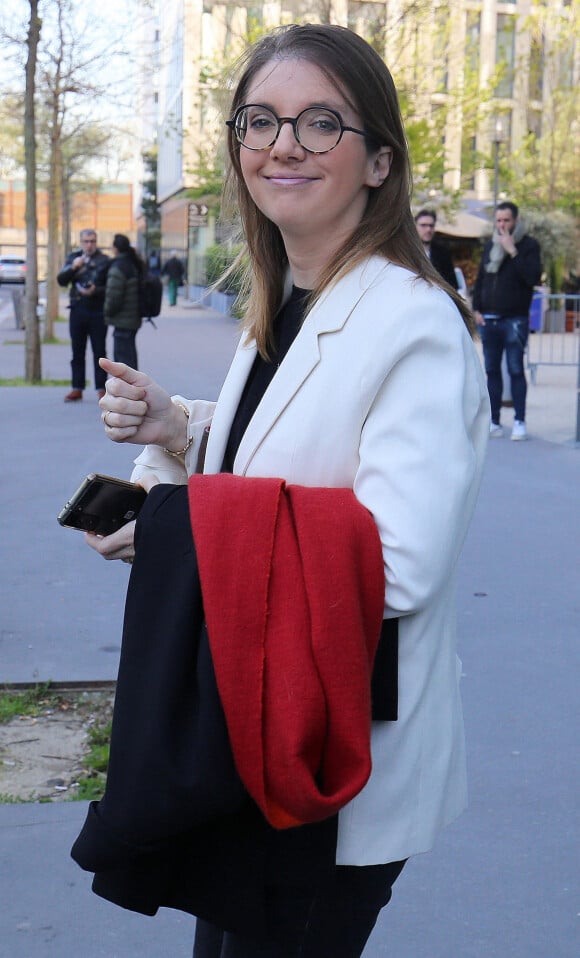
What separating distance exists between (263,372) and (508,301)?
9658 millimetres

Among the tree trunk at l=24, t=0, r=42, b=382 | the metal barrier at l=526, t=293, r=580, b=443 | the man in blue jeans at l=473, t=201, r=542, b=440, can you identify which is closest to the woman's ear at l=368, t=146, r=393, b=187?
the man in blue jeans at l=473, t=201, r=542, b=440

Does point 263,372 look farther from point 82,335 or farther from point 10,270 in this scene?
point 10,270

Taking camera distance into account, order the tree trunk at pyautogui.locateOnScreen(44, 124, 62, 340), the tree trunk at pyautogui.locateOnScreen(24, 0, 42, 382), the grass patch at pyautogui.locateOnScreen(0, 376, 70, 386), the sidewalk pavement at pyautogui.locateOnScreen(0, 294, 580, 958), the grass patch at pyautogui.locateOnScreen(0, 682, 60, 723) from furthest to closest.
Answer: the tree trunk at pyautogui.locateOnScreen(44, 124, 62, 340)
the grass patch at pyautogui.locateOnScreen(0, 376, 70, 386)
the tree trunk at pyautogui.locateOnScreen(24, 0, 42, 382)
the grass patch at pyautogui.locateOnScreen(0, 682, 60, 723)
the sidewalk pavement at pyautogui.locateOnScreen(0, 294, 580, 958)

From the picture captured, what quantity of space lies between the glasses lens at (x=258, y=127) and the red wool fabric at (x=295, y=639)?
575 millimetres

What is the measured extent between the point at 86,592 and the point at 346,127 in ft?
14.8

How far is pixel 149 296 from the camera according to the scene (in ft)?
44.1

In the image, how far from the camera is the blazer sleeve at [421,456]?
5.41 feet

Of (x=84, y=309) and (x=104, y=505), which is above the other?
(x=104, y=505)

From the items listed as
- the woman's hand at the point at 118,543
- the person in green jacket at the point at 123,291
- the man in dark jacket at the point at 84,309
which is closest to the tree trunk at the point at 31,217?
the man in dark jacket at the point at 84,309

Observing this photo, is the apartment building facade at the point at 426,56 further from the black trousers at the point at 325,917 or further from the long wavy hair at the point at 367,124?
the black trousers at the point at 325,917

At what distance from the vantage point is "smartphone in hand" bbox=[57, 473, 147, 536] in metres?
1.92

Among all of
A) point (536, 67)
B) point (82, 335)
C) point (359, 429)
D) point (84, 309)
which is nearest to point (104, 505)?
point (359, 429)

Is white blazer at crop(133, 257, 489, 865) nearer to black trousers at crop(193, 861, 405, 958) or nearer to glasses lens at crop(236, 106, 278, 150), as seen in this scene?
black trousers at crop(193, 861, 405, 958)

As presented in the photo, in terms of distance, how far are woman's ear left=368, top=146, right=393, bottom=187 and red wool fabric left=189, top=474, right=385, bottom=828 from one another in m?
0.55
